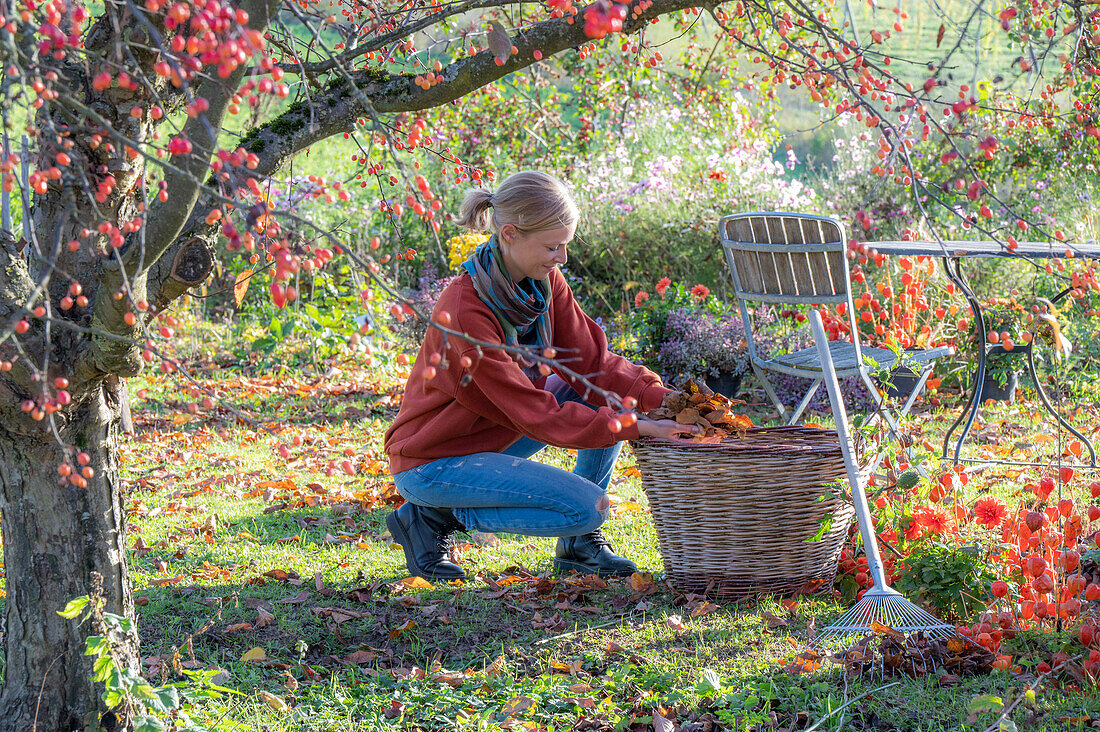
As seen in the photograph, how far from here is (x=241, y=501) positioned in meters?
4.14

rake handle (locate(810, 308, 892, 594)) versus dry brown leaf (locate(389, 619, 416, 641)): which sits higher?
rake handle (locate(810, 308, 892, 594))

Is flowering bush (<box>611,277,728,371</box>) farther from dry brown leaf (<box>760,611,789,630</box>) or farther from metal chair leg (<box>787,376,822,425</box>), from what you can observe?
dry brown leaf (<box>760,611,789,630</box>)

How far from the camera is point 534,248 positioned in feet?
9.15

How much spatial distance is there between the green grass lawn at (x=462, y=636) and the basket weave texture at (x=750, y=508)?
3.9 inches

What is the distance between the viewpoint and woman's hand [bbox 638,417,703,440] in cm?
273

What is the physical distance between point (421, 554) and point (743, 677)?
1.18 meters

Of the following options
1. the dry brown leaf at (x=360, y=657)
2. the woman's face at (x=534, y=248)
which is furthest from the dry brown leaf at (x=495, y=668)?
the woman's face at (x=534, y=248)

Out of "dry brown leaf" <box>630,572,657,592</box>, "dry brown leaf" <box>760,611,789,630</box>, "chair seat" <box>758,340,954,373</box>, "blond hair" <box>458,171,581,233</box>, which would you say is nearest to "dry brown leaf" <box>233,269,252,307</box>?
"blond hair" <box>458,171,581,233</box>

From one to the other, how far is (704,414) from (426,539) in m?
1.01

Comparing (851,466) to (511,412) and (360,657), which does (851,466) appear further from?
(360,657)

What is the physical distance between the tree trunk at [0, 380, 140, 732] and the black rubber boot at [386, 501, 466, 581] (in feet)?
3.76

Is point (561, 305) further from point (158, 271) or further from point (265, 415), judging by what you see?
point (265, 415)

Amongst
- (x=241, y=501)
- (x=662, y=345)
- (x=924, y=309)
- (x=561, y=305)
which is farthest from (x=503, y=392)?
(x=924, y=309)

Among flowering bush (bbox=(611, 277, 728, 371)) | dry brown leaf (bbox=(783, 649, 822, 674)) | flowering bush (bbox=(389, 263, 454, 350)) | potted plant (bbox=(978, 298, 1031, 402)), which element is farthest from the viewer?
flowering bush (bbox=(389, 263, 454, 350))
